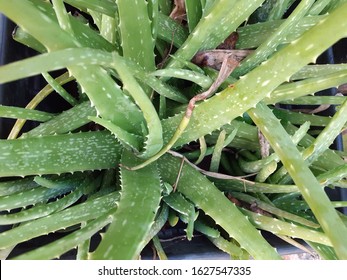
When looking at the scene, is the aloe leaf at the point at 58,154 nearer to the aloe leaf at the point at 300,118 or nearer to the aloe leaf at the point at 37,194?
the aloe leaf at the point at 37,194

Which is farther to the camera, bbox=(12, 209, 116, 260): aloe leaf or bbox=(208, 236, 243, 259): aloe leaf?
bbox=(208, 236, 243, 259): aloe leaf

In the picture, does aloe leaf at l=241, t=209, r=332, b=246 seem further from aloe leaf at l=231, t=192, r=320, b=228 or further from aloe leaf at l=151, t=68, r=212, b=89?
aloe leaf at l=151, t=68, r=212, b=89

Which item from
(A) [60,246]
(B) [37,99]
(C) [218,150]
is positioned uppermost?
(B) [37,99]

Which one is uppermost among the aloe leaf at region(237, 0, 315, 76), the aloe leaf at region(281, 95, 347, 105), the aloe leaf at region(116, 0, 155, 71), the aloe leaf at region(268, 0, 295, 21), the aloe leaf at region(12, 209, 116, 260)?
the aloe leaf at region(268, 0, 295, 21)

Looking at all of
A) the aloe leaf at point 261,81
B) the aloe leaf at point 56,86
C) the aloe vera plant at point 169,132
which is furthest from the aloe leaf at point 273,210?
the aloe leaf at point 56,86

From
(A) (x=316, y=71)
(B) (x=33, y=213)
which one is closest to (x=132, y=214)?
(B) (x=33, y=213)

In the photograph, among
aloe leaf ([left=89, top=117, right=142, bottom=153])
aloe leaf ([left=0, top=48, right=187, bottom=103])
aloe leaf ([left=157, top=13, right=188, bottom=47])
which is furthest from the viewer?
aloe leaf ([left=157, top=13, right=188, bottom=47])

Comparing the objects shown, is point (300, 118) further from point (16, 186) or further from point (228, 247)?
point (16, 186)

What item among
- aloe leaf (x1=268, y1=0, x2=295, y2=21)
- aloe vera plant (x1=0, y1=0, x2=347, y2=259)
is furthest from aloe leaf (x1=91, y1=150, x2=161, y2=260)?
aloe leaf (x1=268, y1=0, x2=295, y2=21)
